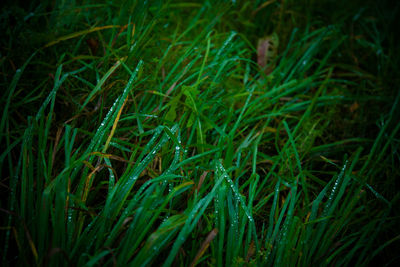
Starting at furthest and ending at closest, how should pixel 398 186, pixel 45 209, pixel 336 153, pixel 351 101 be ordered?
1. pixel 351 101
2. pixel 336 153
3. pixel 398 186
4. pixel 45 209

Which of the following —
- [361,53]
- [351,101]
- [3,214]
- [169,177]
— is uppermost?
[361,53]

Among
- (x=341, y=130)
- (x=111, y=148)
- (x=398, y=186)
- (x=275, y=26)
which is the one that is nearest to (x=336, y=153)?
(x=341, y=130)

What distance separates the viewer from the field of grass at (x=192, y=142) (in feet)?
2.88

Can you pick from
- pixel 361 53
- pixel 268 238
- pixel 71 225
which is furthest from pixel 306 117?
pixel 71 225

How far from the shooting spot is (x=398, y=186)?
1.29 metres

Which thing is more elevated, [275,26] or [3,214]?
[275,26]

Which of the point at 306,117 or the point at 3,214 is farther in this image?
the point at 306,117

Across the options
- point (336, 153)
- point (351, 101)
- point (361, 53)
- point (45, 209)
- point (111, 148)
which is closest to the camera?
point (45, 209)

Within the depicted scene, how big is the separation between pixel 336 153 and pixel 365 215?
0.35 meters

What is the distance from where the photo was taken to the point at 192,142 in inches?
49.7

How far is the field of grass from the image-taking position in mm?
877

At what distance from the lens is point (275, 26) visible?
185 centimetres

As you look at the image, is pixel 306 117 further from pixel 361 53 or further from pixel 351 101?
pixel 361 53

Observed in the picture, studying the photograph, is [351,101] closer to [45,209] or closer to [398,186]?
[398,186]
